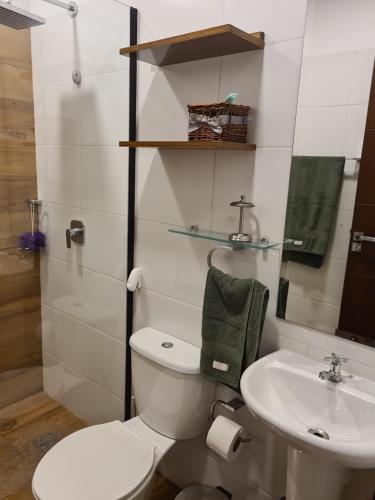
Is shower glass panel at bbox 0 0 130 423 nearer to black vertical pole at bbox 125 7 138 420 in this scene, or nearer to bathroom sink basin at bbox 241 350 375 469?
black vertical pole at bbox 125 7 138 420

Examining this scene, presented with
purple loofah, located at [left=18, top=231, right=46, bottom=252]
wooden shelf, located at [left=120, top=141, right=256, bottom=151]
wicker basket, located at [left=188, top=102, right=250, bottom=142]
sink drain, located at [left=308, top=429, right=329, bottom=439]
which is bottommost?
sink drain, located at [left=308, top=429, right=329, bottom=439]

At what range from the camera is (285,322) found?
1396mm

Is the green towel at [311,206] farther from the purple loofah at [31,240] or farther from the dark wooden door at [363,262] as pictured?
the purple loofah at [31,240]

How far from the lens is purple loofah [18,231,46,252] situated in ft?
7.49

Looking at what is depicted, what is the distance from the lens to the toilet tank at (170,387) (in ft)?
5.02

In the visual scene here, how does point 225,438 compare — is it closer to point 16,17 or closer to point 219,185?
point 219,185

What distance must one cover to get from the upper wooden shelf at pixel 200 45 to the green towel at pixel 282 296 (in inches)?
30.7

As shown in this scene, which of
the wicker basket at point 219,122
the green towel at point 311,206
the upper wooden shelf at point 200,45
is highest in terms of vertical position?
the upper wooden shelf at point 200,45

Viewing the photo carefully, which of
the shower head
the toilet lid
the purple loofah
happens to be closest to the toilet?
the toilet lid

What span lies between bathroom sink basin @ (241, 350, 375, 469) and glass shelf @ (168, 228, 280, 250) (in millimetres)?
373

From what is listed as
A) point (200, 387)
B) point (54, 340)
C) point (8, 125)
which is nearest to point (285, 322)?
point (200, 387)

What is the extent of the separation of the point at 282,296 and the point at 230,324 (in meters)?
0.21

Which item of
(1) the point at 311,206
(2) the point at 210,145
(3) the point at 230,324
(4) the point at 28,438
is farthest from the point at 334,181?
(4) the point at 28,438

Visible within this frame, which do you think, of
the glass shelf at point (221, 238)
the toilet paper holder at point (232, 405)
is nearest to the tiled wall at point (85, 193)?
the glass shelf at point (221, 238)
